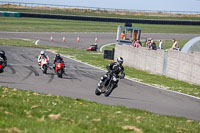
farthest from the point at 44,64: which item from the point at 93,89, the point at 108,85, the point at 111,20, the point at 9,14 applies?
the point at 111,20

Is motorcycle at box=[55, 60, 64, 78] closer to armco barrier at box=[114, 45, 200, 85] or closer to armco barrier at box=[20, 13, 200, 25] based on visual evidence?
armco barrier at box=[114, 45, 200, 85]

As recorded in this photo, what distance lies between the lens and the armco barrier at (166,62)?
23.8 metres

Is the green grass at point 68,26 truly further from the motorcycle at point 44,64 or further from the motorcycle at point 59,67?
the motorcycle at point 59,67

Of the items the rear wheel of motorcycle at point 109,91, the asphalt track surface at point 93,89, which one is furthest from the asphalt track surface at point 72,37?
the rear wheel of motorcycle at point 109,91

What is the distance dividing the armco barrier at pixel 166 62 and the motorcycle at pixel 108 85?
7.32 metres

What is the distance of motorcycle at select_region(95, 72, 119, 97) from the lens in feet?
56.9

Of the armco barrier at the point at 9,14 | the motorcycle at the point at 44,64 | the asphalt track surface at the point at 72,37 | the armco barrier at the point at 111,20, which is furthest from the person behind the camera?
the armco barrier at the point at 111,20

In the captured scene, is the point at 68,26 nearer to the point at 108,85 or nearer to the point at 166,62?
the point at 166,62

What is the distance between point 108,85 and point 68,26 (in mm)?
53439

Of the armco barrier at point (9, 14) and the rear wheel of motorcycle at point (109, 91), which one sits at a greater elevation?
the armco barrier at point (9, 14)

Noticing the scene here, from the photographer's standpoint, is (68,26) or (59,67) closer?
(59,67)

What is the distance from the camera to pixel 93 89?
19719mm

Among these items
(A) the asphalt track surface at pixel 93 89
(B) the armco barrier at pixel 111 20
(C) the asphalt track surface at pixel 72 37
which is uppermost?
(B) the armco barrier at pixel 111 20

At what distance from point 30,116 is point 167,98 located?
11.2m
